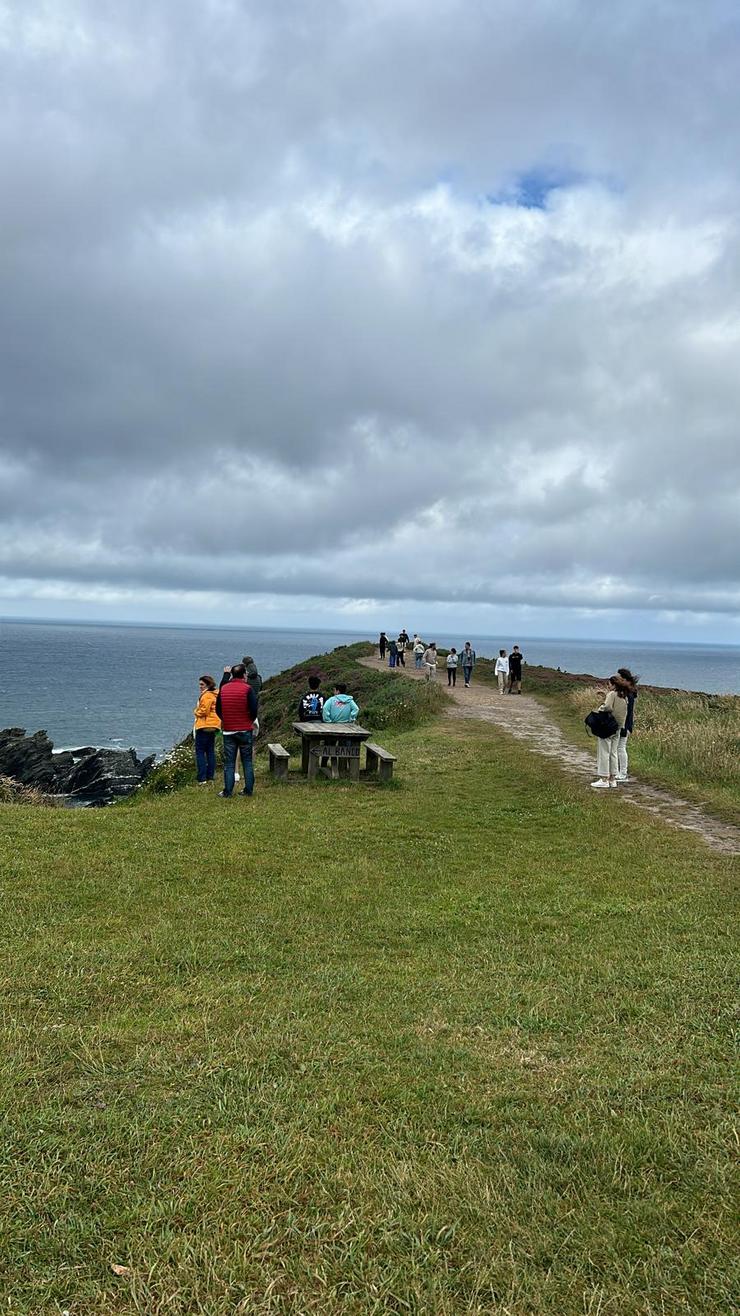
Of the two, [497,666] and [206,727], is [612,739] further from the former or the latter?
[497,666]

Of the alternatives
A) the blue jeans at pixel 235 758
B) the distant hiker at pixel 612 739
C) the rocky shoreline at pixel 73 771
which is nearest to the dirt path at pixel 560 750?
the distant hiker at pixel 612 739

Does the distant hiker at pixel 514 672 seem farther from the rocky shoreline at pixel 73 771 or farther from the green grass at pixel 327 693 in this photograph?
Result: the rocky shoreline at pixel 73 771

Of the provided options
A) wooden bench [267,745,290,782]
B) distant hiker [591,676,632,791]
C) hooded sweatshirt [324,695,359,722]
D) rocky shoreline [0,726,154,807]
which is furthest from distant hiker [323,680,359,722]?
rocky shoreline [0,726,154,807]

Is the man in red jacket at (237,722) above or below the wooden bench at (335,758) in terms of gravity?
above

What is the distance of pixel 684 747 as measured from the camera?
15.3 metres

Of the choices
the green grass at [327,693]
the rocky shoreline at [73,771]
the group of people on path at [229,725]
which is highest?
the group of people on path at [229,725]

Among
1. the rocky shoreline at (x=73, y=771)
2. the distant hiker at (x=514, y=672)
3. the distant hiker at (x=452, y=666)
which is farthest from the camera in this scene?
the distant hiker at (x=452, y=666)

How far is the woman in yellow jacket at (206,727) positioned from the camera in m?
12.5

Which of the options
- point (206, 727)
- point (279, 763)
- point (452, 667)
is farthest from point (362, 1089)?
point (452, 667)

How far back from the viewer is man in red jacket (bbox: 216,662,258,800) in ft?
39.3

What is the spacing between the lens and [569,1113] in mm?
3969

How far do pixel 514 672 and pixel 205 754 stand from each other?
1829cm

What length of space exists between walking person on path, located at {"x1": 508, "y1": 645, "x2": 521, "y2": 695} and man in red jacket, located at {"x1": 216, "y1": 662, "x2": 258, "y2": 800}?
17582 millimetres

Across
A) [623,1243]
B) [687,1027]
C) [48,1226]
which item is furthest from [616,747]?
[48,1226]
